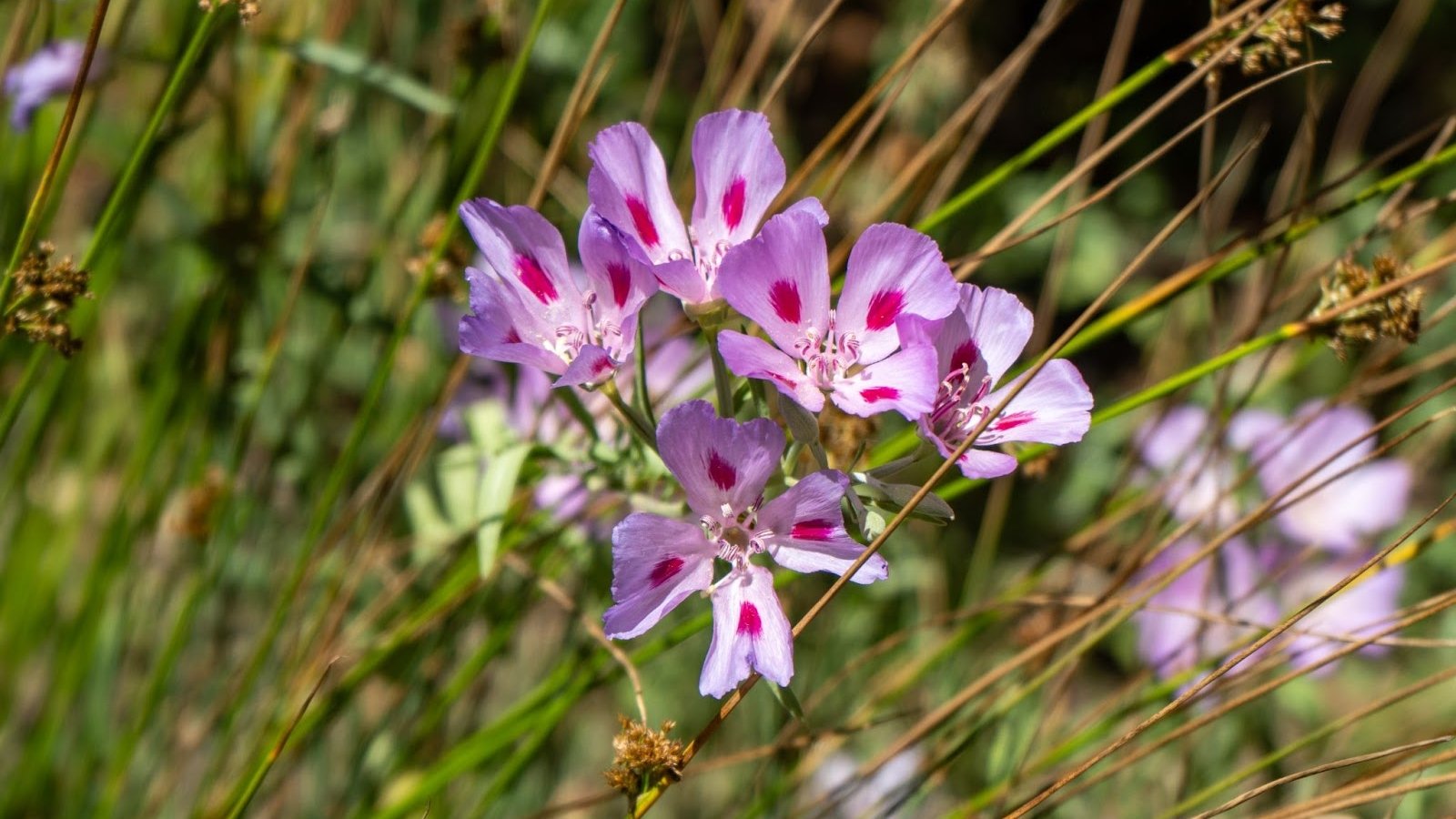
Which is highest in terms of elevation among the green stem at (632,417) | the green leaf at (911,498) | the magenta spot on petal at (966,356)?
the green stem at (632,417)

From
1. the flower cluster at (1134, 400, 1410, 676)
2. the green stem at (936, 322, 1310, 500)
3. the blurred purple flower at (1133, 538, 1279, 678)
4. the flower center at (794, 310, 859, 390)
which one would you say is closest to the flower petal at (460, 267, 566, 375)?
the flower center at (794, 310, 859, 390)

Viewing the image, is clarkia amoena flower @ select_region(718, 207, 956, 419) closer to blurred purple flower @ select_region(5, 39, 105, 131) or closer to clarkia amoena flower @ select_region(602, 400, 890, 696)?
clarkia amoena flower @ select_region(602, 400, 890, 696)

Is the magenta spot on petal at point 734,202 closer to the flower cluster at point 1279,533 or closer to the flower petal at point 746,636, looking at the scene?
the flower petal at point 746,636

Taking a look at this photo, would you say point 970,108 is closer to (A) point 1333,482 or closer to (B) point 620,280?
(B) point 620,280

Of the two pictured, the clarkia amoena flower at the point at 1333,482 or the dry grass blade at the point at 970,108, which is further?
the clarkia amoena flower at the point at 1333,482

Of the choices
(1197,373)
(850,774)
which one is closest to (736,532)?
(1197,373)

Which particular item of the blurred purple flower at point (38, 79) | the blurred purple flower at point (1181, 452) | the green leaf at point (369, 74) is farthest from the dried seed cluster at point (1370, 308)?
the blurred purple flower at point (38, 79)
